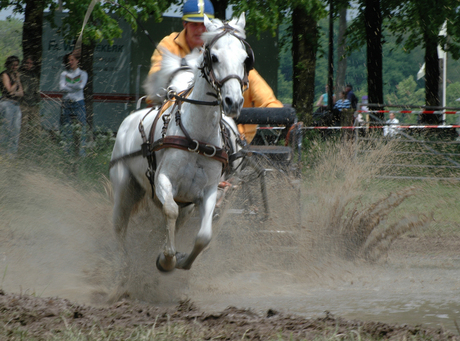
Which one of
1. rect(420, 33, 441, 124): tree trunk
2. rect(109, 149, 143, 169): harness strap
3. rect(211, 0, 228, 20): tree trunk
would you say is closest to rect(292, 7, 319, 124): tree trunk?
rect(211, 0, 228, 20): tree trunk

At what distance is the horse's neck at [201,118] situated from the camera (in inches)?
173

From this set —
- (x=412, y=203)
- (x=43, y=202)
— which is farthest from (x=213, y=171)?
(x=412, y=203)

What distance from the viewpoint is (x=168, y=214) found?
14.7 feet

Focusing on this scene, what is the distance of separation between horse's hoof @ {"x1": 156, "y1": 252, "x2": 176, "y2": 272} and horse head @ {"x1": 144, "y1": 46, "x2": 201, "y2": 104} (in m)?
1.31

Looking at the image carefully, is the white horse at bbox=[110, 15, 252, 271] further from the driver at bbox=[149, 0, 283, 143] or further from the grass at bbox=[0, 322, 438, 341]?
the grass at bbox=[0, 322, 438, 341]

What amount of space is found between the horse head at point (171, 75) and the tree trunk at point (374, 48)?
11443 millimetres

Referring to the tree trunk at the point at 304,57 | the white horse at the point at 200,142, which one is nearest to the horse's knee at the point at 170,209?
the white horse at the point at 200,142

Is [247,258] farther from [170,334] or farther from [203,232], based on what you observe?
[170,334]

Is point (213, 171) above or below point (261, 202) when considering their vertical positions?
above

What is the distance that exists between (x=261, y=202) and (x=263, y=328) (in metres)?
2.84

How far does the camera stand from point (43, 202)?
23.0ft

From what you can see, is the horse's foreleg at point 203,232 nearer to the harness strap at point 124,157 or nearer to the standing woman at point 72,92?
the harness strap at point 124,157

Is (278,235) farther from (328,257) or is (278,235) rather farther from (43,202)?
(43,202)

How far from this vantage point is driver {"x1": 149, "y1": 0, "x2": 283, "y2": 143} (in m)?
5.43
